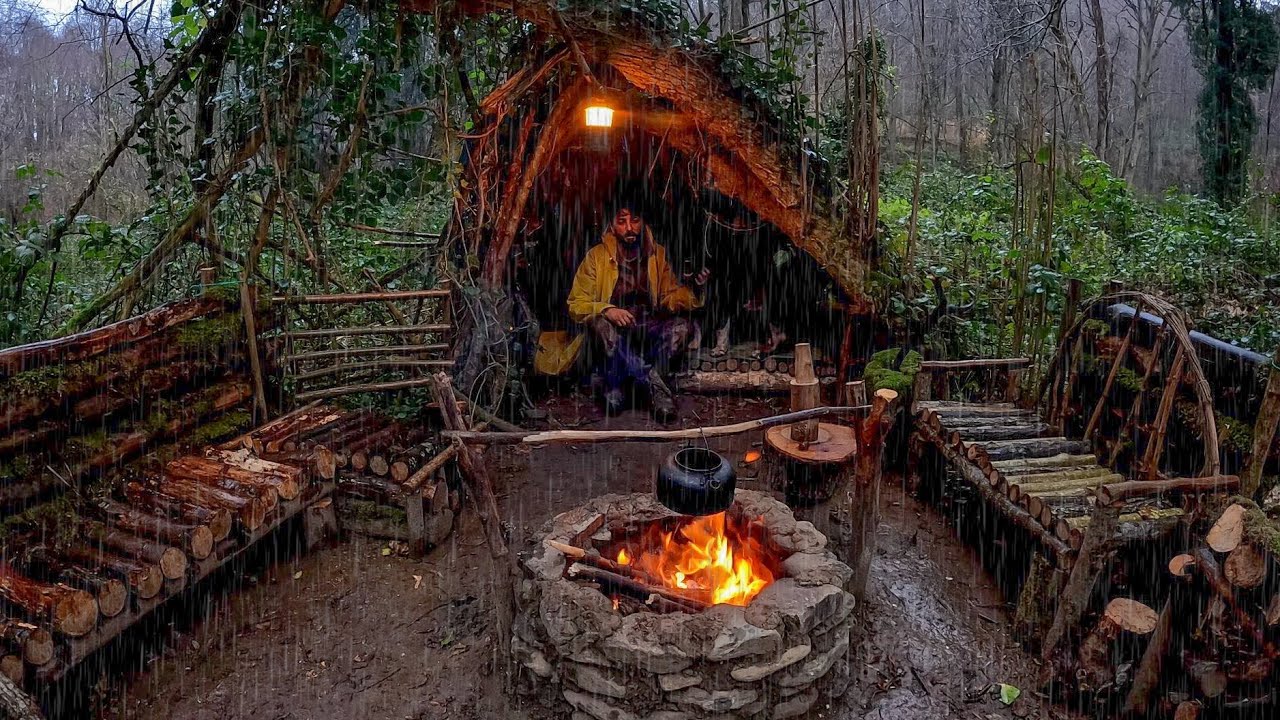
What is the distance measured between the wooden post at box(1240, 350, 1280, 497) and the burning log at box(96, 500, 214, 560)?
16.7 ft

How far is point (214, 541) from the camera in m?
4.13

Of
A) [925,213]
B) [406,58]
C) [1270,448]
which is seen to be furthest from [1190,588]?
[925,213]

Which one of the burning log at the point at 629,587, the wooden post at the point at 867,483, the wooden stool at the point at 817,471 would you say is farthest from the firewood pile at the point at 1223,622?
the burning log at the point at 629,587

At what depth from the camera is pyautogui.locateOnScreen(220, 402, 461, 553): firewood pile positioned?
4934mm

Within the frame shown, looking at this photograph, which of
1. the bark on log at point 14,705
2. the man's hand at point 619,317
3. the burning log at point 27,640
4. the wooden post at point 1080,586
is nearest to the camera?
the bark on log at point 14,705

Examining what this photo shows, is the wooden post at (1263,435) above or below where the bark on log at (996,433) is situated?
above

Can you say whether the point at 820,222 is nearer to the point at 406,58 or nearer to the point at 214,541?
the point at 406,58

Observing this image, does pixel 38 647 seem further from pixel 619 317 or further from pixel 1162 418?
pixel 1162 418

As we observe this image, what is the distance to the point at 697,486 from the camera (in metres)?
3.53

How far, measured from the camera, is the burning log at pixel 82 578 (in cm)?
351

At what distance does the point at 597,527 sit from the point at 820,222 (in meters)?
3.31

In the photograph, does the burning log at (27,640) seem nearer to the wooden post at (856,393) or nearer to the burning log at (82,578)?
the burning log at (82,578)

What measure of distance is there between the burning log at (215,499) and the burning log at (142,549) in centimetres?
36

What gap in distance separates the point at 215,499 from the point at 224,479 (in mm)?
238
